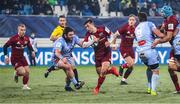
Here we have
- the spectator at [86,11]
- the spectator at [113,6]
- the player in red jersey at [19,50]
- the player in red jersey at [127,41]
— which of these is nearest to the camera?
the player in red jersey at [19,50]

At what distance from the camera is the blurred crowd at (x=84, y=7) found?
3478 cm

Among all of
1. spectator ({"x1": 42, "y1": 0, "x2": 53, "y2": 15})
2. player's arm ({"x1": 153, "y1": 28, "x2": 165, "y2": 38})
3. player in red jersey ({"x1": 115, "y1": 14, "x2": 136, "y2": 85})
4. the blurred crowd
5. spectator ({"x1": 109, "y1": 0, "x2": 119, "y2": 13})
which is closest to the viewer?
player's arm ({"x1": 153, "y1": 28, "x2": 165, "y2": 38})

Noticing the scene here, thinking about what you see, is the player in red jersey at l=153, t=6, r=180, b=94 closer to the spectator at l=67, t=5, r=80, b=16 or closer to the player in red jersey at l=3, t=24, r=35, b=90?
the player in red jersey at l=3, t=24, r=35, b=90

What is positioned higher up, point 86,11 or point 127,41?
point 86,11

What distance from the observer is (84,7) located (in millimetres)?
36375

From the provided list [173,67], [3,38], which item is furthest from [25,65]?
[3,38]

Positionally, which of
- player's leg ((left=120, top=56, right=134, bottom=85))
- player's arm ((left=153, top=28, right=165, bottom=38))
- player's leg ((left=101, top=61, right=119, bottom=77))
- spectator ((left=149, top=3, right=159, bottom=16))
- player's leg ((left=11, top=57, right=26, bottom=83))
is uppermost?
player's arm ((left=153, top=28, right=165, bottom=38))

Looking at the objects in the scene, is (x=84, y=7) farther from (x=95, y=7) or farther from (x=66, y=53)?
(x=66, y=53)

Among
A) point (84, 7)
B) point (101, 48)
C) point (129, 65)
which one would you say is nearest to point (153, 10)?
point (84, 7)

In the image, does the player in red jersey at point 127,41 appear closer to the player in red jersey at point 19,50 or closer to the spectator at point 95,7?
the player in red jersey at point 19,50

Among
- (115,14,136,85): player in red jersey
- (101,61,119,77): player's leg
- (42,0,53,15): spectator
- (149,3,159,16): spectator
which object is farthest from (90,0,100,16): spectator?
(101,61,119,77): player's leg

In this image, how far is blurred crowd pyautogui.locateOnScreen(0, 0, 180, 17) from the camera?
34.8 metres

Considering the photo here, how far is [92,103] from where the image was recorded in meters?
13.9

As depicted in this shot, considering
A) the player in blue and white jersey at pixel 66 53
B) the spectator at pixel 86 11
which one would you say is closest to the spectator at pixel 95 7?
the spectator at pixel 86 11
